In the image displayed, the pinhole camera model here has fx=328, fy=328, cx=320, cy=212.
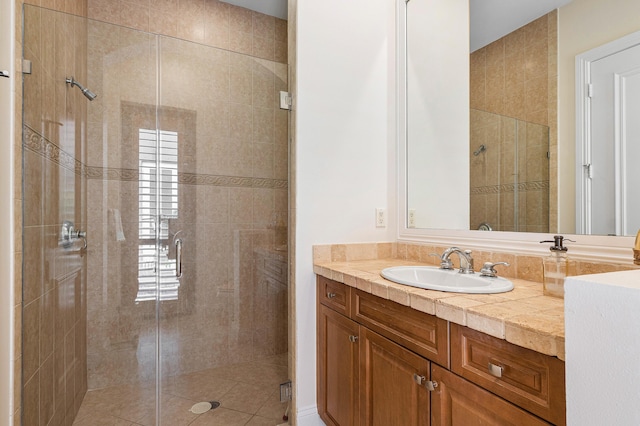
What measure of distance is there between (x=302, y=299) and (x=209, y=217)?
70 cm

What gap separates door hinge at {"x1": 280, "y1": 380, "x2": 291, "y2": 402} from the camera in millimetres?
1706

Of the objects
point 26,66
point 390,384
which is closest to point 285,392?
point 390,384

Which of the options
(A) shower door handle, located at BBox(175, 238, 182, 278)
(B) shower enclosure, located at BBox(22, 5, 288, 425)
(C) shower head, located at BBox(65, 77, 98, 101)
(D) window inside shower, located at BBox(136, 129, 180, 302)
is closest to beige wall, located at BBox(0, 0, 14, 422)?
(B) shower enclosure, located at BBox(22, 5, 288, 425)

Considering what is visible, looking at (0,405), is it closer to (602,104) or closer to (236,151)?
(236,151)

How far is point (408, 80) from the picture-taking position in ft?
6.05

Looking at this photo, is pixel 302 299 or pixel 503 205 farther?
pixel 302 299

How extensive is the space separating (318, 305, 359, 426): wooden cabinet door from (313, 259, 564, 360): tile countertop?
26cm

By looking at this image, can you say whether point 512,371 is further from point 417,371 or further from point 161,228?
point 161,228

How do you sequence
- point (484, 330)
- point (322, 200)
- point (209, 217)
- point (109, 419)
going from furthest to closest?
1. point (209, 217)
2. point (322, 200)
3. point (109, 419)
4. point (484, 330)

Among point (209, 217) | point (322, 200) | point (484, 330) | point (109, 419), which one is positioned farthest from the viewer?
point (209, 217)

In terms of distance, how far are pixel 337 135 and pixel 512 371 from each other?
52.7 inches

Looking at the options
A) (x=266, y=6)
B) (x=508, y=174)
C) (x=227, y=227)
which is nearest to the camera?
(x=508, y=174)

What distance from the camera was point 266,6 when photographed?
257 centimetres

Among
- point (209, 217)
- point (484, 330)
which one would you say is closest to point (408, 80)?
point (209, 217)
